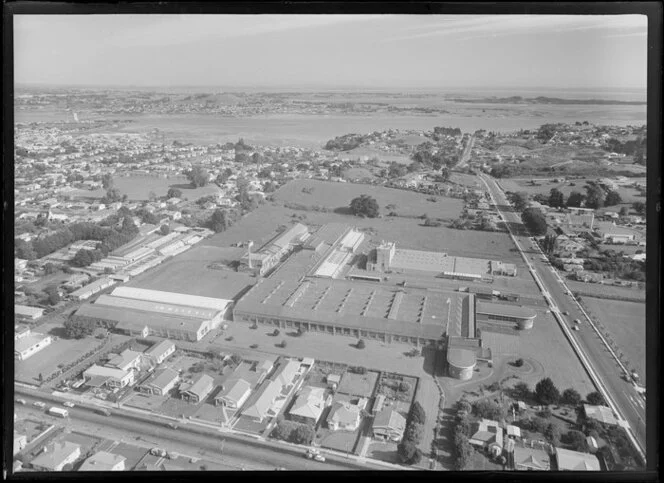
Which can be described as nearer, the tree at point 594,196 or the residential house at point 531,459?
the residential house at point 531,459

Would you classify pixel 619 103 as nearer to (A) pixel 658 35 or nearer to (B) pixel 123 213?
(A) pixel 658 35

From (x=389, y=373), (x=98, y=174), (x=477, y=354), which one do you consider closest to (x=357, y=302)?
(x=389, y=373)

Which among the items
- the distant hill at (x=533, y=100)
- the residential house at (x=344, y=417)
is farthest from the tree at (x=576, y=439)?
the distant hill at (x=533, y=100)

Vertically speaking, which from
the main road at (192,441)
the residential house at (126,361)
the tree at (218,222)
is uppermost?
the tree at (218,222)

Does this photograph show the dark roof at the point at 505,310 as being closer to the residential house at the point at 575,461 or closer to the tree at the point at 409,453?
the residential house at the point at 575,461

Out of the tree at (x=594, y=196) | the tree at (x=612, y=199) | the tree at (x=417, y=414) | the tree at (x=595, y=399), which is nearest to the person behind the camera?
the tree at (x=417, y=414)
